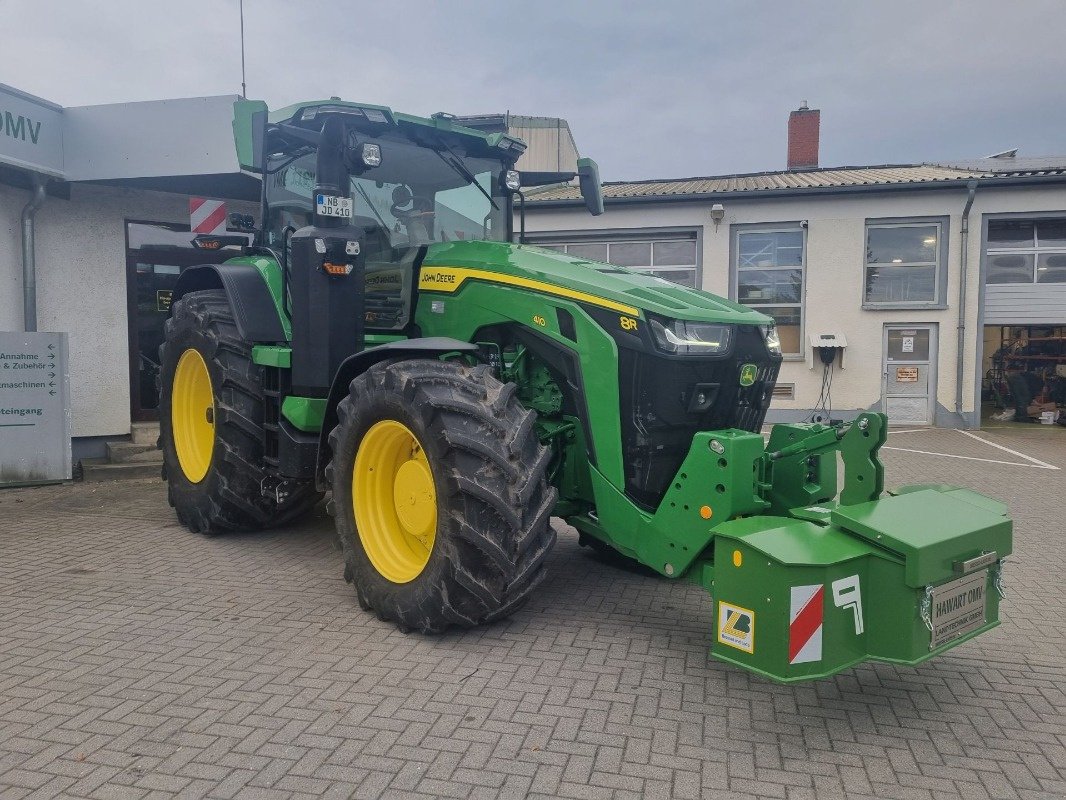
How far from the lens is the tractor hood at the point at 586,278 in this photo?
13.2ft

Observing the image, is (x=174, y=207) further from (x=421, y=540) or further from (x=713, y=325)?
(x=713, y=325)

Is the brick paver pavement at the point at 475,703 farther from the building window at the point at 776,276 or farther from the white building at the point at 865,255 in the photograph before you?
the building window at the point at 776,276

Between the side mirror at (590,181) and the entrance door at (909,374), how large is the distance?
428 inches

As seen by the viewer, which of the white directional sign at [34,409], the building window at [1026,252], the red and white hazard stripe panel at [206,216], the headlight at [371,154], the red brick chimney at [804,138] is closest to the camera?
the headlight at [371,154]

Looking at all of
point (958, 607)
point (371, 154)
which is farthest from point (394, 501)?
point (958, 607)

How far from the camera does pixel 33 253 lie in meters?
8.55

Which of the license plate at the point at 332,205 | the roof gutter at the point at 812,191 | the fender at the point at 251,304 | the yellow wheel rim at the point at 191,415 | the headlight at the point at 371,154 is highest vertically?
the roof gutter at the point at 812,191

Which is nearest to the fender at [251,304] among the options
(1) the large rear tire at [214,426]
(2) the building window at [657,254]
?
(1) the large rear tire at [214,426]

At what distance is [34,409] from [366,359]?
Answer: 522 cm

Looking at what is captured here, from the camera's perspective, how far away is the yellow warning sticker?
124 inches

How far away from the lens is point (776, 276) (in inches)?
596

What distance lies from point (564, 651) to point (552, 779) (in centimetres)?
111

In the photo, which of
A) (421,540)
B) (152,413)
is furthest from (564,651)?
(152,413)

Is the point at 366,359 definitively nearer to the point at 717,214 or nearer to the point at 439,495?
the point at 439,495
